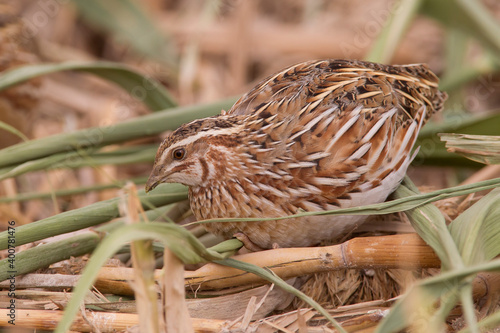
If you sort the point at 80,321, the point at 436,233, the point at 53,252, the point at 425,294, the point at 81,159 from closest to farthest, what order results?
the point at 425,294 → the point at 436,233 → the point at 80,321 → the point at 53,252 → the point at 81,159

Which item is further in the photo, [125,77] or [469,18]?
[469,18]

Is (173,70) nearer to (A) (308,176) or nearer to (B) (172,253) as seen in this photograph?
(A) (308,176)

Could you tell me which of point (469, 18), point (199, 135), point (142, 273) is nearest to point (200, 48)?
point (469, 18)

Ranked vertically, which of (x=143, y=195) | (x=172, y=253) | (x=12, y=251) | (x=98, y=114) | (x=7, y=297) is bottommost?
(x=172, y=253)

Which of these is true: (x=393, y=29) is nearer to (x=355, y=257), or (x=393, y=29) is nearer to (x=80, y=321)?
(x=355, y=257)

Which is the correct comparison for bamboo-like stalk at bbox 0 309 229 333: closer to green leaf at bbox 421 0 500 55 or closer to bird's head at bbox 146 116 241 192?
bird's head at bbox 146 116 241 192

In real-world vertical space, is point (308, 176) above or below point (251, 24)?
below

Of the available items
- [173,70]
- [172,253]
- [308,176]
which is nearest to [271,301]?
[308,176]
